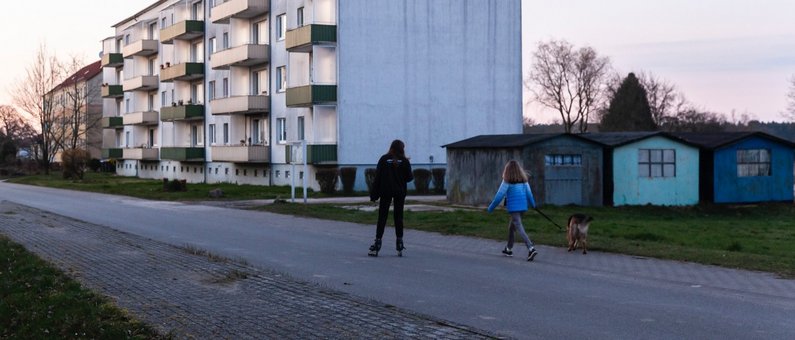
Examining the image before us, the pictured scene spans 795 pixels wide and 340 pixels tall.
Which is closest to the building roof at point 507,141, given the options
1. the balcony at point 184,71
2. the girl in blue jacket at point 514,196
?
the girl in blue jacket at point 514,196

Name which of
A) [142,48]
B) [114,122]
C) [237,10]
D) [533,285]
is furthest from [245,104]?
[533,285]

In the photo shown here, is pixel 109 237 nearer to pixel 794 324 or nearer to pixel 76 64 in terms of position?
pixel 794 324

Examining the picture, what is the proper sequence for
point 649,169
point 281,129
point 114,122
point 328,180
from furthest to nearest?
point 114,122, point 281,129, point 328,180, point 649,169

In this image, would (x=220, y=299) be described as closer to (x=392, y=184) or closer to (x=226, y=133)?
(x=392, y=184)

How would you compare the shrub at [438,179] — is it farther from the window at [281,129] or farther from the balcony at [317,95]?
the window at [281,129]

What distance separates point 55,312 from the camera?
9273mm

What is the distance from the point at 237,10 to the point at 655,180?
27.3 metres

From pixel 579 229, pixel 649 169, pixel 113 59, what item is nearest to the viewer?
pixel 579 229

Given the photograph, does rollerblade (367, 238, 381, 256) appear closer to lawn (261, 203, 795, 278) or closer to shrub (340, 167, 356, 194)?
lawn (261, 203, 795, 278)

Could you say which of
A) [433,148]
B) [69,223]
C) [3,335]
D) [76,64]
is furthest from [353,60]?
[76,64]

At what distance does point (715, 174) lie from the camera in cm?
3241

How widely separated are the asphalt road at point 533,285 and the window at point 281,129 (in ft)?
91.0

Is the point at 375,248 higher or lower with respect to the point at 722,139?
lower

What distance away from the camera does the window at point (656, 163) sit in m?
31.2
